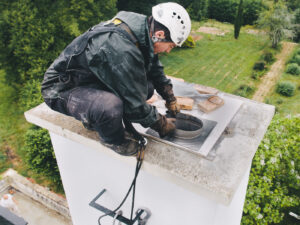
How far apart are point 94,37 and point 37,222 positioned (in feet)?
18.4

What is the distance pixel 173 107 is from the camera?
297 centimetres

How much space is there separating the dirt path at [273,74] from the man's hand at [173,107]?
10483 millimetres

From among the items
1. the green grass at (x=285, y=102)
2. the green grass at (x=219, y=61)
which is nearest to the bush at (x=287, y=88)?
the green grass at (x=285, y=102)

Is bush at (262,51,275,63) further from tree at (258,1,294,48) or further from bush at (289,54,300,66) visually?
tree at (258,1,294,48)

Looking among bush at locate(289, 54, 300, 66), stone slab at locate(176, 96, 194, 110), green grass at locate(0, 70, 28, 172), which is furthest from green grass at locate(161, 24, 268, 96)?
stone slab at locate(176, 96, 194, 110)

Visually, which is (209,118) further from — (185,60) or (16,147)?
(185,60)

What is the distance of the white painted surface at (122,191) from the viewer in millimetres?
2305

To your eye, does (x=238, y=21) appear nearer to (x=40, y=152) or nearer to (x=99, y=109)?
(x=40, y=152)

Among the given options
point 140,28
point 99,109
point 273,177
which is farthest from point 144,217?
point 273,177

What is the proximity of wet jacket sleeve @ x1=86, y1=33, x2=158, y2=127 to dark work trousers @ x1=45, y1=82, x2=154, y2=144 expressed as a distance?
3.8 inches

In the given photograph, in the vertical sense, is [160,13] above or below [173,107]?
above

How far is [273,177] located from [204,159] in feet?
10.5

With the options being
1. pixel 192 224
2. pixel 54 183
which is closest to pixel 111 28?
pixel 192 224

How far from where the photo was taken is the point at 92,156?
283cm
